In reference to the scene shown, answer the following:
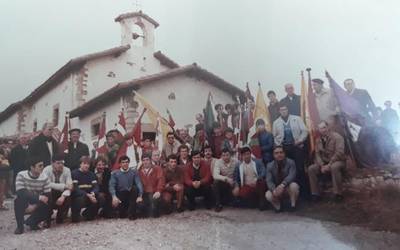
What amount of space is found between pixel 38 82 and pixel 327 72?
1.69 m

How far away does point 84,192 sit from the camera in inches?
99.7

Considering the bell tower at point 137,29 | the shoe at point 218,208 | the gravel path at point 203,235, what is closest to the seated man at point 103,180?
the gravel path at point 203,235

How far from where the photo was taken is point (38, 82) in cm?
270

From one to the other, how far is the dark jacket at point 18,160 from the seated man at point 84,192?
266 millimetres

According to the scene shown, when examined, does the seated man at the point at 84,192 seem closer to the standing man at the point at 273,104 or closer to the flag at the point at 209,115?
the flag at the point at 209,115

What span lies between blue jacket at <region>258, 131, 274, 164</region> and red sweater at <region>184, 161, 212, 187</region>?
1.10ft

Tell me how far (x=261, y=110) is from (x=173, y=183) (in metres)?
0.68

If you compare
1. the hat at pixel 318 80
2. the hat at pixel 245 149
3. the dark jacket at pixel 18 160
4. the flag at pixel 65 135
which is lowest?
the dark jacket at pixel 18 160

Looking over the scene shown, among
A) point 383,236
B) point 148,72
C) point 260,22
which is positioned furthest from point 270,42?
point 383,236

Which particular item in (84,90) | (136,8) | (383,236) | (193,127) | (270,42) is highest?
(136,8)

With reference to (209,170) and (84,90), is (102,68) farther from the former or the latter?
(209,170)

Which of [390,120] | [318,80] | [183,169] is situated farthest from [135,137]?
[390,120]

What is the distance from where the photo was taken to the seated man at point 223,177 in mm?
2635

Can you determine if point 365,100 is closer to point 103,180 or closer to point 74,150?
point 103,180
